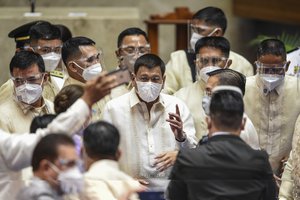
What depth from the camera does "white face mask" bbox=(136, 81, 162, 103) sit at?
16.9 feet

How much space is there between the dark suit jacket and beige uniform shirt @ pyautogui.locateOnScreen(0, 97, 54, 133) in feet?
3.80

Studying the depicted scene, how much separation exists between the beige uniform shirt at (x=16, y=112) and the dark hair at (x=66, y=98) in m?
0.26

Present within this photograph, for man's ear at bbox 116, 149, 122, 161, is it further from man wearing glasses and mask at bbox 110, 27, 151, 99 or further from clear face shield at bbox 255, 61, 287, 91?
man wearing glasses and mask at bbox 110, 27, 151, 99

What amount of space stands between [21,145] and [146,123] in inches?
54.9

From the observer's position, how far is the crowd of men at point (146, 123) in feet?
12.4

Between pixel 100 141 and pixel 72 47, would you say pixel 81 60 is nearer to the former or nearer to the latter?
pixel 72 47

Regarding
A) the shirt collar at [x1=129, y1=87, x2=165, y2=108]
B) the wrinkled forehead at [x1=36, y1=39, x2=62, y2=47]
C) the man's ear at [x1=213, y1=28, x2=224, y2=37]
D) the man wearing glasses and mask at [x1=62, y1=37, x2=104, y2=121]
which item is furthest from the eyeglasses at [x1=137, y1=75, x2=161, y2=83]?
the man's ear at [x1=213, y1=28, x2=224, y2=37]

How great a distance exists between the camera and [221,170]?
12.8 feet

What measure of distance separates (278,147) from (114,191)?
1927mm

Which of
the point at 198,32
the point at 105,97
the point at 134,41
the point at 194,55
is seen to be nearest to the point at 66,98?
the point at 105,97

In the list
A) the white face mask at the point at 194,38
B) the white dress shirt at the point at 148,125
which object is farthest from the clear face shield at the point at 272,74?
the white face mask at the point at 194,38

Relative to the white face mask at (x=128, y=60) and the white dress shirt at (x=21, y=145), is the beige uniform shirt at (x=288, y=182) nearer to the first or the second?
the white face mask at (x=128, y=60)

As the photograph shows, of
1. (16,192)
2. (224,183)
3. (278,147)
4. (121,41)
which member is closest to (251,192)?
(224,183)

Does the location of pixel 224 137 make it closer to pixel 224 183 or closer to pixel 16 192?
pixel 224 183
